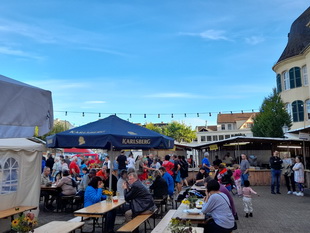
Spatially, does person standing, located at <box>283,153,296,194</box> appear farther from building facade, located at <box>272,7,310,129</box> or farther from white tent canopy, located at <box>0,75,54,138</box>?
white tent canopy, located at <box>0,75,54,138</box>

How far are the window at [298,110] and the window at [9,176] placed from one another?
27.0 metres

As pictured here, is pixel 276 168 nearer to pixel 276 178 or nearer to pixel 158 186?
pixel 276 178

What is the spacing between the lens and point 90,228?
816 cm

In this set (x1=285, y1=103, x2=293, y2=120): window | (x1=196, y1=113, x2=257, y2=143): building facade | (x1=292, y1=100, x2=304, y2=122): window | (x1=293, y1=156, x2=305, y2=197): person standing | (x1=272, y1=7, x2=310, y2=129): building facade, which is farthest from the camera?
(x1=196, y1=113, x2=257, y2=143): building facade

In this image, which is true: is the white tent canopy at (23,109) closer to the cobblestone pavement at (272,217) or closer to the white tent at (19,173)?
the white tent at (19,173)

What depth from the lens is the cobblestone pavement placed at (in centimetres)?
816

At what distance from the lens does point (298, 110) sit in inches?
1118

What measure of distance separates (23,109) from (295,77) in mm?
30614

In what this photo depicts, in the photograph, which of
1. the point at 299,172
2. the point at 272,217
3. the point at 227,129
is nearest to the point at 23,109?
the point at 272,217

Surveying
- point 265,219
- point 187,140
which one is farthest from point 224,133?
point 265,219

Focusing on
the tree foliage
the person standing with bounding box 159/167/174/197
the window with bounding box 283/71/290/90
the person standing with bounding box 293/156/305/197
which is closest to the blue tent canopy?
the person standing with bounding box 159/167/174/197

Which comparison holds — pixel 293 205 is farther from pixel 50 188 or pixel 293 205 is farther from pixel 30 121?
pixel 30 121

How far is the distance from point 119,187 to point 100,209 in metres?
2.75

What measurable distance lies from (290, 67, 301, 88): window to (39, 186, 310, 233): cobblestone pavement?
18404mm
